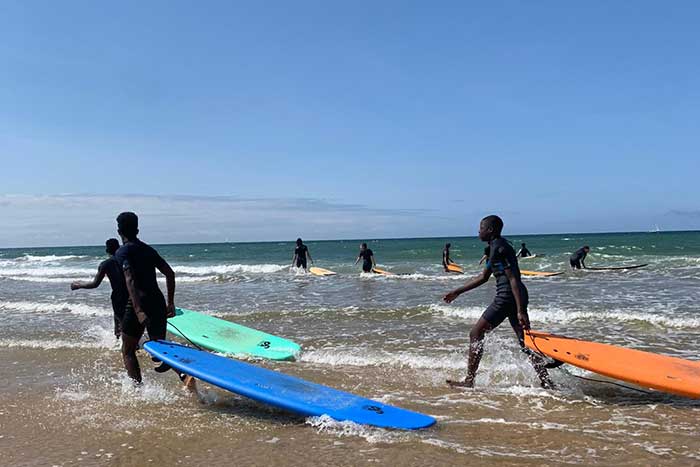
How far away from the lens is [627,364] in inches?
193

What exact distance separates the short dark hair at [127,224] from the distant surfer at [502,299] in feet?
10.5

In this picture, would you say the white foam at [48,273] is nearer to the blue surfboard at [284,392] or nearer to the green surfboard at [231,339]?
the green surfboard at [231,339]

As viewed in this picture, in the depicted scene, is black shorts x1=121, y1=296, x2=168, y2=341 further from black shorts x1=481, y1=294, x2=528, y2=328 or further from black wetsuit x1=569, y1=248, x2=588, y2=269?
black wetsuit x1=569, y1=248, x2=588, y2=269

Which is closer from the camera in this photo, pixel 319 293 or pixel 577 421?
pixel 577 421

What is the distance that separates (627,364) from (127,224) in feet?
15.5

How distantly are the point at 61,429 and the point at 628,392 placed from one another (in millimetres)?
5119

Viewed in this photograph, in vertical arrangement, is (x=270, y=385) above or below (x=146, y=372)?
above

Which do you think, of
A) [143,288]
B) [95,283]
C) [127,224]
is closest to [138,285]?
[143,288]

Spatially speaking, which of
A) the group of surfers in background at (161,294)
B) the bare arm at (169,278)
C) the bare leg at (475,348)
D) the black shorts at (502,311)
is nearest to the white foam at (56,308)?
the group of surfers in background at (161,294)

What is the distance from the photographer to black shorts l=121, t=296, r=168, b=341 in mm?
4516

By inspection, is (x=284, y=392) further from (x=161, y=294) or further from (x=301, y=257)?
(x=301, y=257)

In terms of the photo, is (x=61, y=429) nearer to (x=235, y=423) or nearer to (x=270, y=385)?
(x=235, y=423)

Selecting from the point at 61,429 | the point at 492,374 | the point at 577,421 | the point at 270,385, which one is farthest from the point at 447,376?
the point at 61,429

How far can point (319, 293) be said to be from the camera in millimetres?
14438
